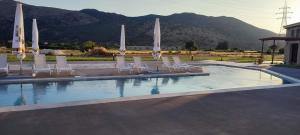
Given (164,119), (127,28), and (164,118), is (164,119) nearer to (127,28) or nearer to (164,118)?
(164,118)

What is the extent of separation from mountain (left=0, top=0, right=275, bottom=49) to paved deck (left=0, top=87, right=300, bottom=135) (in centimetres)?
5581

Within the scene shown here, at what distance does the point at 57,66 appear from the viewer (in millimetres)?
12297

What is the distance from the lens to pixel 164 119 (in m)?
5.58

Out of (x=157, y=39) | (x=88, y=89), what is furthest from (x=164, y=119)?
(x=157, y=39)

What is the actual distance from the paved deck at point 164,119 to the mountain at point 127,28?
183 ft

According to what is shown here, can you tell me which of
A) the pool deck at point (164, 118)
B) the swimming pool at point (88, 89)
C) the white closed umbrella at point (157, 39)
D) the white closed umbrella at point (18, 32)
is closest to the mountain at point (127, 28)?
the white closed umbrella at point (157, 39)

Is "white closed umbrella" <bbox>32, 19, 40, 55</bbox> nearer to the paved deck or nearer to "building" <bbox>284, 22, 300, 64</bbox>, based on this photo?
the paved deck

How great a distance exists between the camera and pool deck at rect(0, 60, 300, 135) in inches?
191

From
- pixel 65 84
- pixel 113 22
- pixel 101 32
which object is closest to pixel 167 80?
pixel 65 84

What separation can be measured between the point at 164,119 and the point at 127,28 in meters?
65.7

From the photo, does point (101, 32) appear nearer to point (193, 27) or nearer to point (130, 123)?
point (193, 27)

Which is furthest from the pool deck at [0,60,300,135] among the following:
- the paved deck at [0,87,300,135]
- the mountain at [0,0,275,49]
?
the mountain at [0,0,275,49]

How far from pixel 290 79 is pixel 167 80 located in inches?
223

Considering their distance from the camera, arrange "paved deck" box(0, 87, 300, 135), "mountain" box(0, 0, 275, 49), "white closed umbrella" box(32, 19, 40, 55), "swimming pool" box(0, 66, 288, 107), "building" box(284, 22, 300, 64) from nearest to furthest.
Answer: "paved deck" box(0, 87, 300, 135), "swimming pool" box(0, 66, 288, 107), "white closed umbrella" box(32, 19, 40, 55), "building" box(284, 22, 300, 64), "mountain" box(0, 0, 275, 49)
